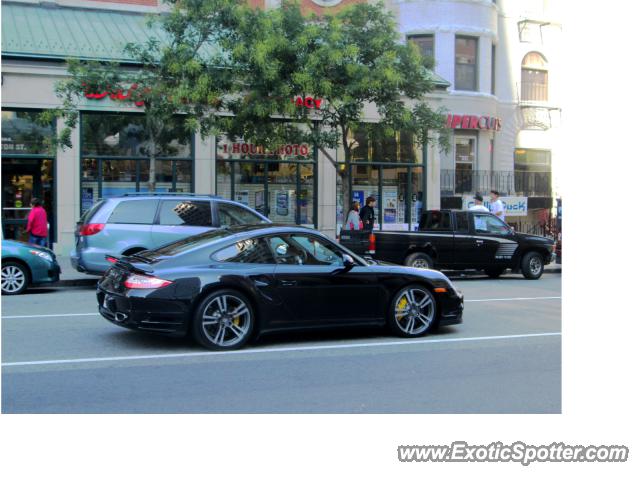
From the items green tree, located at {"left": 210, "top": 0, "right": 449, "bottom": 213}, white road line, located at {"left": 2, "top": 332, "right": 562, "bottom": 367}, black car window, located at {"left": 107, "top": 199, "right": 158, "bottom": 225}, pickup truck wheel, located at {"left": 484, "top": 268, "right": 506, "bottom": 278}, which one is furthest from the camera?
pickup truck wheel, located at {"left": 484, "top": 268, "right": 506, "bottom": 278}

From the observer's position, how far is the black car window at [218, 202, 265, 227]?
47.2ft

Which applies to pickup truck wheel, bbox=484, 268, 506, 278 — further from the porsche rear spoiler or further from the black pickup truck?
the porsche rear spoiler

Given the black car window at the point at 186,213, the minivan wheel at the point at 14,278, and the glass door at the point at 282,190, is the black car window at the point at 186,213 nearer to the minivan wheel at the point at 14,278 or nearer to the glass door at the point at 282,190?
the minivan wheel at the point at 14,278

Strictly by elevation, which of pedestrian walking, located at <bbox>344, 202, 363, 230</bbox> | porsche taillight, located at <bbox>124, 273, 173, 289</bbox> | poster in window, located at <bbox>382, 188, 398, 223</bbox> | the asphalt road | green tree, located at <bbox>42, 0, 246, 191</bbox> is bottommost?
the asphalt road

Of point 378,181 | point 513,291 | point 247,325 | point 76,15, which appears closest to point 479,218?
point 513,291

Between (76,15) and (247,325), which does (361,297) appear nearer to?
(247,325)

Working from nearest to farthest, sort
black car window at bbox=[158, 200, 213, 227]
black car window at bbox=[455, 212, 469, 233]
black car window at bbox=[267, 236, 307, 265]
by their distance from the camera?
black car window at bbox=[267, 236, 307, 265] → black car window at bbox=[158, 200, 213, 227] → black car window at bbox=[455, 212, 469, 233]

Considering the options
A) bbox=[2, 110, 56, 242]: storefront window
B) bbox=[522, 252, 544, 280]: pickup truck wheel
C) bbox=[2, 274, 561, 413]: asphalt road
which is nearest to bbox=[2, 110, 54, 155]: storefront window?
bbox=[2, 110, 56, 242]: storefront window

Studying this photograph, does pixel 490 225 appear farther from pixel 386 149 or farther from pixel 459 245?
pixel 386 149

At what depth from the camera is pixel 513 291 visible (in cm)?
1470

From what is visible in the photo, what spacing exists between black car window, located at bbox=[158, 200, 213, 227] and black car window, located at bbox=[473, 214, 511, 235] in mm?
6393

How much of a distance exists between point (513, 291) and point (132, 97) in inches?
363

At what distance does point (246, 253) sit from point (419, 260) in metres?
8.63

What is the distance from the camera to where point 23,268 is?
1316 centimetres
